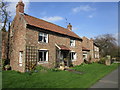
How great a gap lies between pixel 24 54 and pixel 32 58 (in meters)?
1.20

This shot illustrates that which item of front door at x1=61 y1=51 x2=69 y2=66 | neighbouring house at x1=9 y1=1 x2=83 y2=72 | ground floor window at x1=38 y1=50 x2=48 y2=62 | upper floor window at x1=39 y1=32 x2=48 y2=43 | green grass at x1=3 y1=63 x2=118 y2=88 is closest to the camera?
green grass at x1=3 y1=63 x2=118 y2=88

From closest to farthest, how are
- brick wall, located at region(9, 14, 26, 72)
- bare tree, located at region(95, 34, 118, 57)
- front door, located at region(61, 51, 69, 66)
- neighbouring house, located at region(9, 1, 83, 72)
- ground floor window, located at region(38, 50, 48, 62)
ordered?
neighbouring house, located at region(9, 1, 83, 72), brick wall, located at region(9, 14, 26, 72), ground floor window, located at region(38, 50, 48, 62), front door, located at region(61, 51, 69, 66), bare tree, located at region(95, 34, 118, 57)

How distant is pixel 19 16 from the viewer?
51.9ft

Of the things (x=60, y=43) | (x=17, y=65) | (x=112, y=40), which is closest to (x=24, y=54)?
(x=17, y=65)

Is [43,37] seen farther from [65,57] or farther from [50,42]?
[65,57]

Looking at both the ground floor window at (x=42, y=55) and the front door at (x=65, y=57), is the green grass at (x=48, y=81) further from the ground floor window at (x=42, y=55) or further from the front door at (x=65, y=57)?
the front door at (x=65, y=57)

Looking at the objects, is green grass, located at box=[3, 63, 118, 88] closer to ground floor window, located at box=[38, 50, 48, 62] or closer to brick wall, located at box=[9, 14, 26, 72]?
brick wall, located at box=[9, 14, 26, 72]

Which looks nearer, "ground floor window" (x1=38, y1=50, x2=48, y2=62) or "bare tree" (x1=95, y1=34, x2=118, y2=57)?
"ground floor window" (x1=38, y1=50, x2=48, y2=62)

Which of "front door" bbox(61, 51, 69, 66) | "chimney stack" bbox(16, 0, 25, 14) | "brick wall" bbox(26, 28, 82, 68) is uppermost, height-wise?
"chimney stack" bbox(16, 0, 25, 14)

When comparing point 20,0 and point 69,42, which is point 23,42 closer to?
point 20,0

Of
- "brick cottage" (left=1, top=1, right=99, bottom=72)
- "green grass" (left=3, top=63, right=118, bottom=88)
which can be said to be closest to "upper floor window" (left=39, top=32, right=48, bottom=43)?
"brick cottage" (left=1, top=1, right=99, bottom=72)

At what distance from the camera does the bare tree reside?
48.8 m

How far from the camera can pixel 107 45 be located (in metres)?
51.7

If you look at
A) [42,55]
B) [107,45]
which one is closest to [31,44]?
[42,55]
